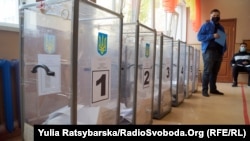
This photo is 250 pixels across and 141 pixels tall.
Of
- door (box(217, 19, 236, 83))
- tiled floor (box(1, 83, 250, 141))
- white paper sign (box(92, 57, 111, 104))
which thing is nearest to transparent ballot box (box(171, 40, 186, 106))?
tiled floor (box(1, 83, 250, 141))

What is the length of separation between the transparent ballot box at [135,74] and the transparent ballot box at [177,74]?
3.33 ft

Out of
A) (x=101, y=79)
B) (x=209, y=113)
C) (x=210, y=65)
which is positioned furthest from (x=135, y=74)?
(x=210, y=65)

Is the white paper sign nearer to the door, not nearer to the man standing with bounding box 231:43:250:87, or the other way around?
the man standing with bounding box 231:43:250:87

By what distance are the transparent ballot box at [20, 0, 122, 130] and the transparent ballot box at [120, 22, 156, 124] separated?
241 mm

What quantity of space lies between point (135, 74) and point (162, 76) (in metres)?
0.81

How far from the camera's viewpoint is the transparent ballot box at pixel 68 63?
1.10 metres

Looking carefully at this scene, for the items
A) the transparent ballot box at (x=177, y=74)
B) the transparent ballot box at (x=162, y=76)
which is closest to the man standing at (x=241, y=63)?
the transparent ballot box at (x=177, y=74)

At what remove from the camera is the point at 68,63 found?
107 centimetres

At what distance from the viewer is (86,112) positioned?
3.91 feet

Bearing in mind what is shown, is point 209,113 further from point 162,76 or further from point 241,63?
point 241,63

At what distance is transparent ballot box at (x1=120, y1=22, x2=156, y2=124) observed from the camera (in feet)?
5.37

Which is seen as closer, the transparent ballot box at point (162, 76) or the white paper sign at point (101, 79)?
the white paper sign at point (101, 79)

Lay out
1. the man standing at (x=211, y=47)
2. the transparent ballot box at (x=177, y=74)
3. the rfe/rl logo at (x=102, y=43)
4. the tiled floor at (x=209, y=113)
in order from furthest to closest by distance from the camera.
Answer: the man standing at (x=211, y=47) → the transparent ballot box at (x=177, y=74) → the tiled floor at (x=209, y=113) → the rfe/rl logo at (x=102, y=43)

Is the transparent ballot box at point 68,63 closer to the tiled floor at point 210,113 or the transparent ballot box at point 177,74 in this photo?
the tiled floor at point 210,113
